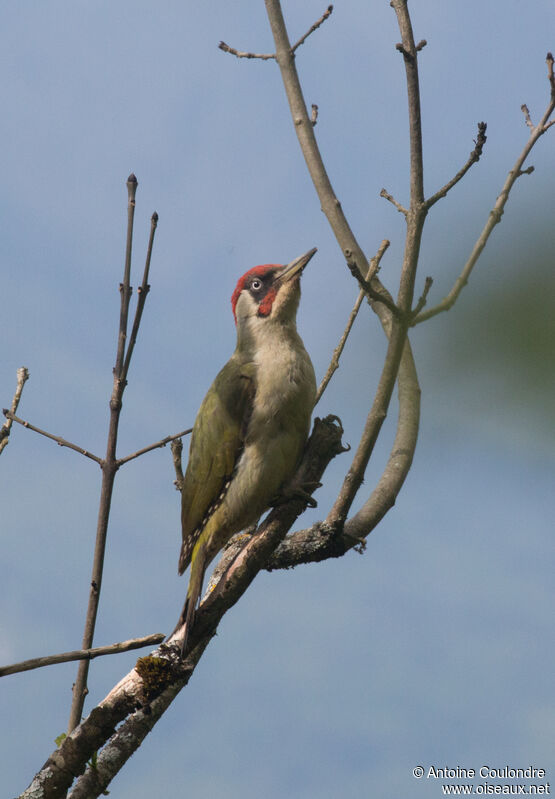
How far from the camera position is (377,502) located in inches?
173

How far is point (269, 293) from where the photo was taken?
484 centimetres

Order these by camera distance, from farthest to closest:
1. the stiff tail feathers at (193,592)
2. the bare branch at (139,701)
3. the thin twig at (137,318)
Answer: the thin twig at (137,318), the stiff tail feathers at (193,592), the bare branch at (139,701)

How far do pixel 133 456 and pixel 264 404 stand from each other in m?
0.77

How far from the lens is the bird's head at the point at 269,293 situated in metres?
4.76

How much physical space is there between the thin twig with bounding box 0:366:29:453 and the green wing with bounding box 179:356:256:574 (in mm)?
1065

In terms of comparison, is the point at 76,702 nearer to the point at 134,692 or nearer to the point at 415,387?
the point at 134,692

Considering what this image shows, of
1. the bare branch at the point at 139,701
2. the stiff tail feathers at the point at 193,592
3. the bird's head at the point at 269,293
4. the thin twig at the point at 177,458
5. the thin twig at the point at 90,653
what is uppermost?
the bird's head at the point at 269,293

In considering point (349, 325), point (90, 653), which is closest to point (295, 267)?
point (349, 325)

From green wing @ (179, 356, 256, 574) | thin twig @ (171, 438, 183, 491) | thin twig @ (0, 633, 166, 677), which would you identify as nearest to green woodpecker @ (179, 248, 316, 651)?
green wing @ (179, 356, 256, 574)

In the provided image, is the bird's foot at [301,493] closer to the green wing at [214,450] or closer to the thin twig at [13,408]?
the green wing at [214,450]

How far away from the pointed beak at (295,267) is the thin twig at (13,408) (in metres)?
1.65

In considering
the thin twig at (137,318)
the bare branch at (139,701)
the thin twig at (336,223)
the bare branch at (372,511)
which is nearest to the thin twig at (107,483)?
the thin twig at (137,318)

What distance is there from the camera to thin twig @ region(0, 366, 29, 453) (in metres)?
4.48

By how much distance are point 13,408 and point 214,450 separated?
1266mm
